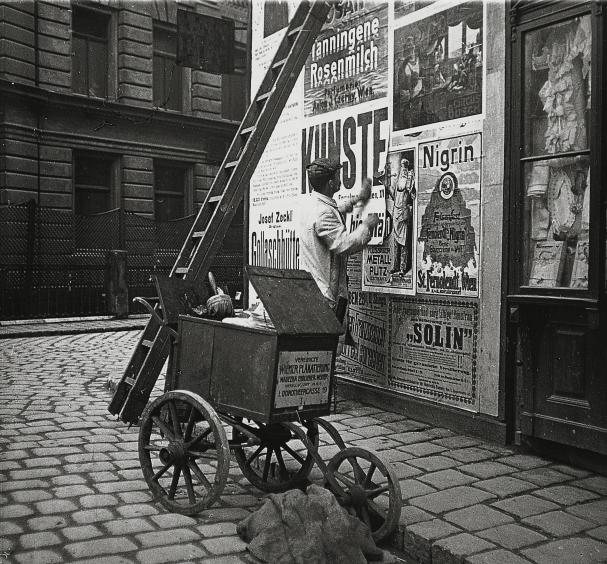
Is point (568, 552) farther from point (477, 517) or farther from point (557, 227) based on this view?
point (557, 227)

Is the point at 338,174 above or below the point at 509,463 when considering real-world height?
above

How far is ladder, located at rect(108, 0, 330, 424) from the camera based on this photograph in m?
6.01

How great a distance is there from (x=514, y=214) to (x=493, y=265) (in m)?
0.43

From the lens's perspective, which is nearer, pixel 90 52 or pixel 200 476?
pixel 200 476

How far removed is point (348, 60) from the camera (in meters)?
7.29

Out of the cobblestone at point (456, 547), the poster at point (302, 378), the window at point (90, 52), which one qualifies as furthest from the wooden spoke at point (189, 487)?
the window at point (90, 52)

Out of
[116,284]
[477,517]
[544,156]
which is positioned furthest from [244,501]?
[116,284]

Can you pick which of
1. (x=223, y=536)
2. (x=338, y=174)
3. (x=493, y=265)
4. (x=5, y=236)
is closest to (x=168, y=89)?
(x=5, y=236)

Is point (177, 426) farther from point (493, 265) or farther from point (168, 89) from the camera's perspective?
point (168, 89)

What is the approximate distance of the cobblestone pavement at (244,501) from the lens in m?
3.70

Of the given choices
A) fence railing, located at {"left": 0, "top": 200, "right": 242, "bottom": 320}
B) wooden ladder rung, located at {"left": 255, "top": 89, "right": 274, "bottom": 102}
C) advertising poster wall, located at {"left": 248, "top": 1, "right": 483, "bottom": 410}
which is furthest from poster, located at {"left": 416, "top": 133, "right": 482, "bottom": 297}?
fence railing, located at {"left": 0, "top": 200, "right": 242, "bottom": 320}

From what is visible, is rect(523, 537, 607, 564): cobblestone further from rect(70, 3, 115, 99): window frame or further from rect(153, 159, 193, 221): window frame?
rect(153, 159, 193, 221): window frame

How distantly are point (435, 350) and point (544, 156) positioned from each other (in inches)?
72.9

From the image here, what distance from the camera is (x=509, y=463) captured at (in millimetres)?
5129
